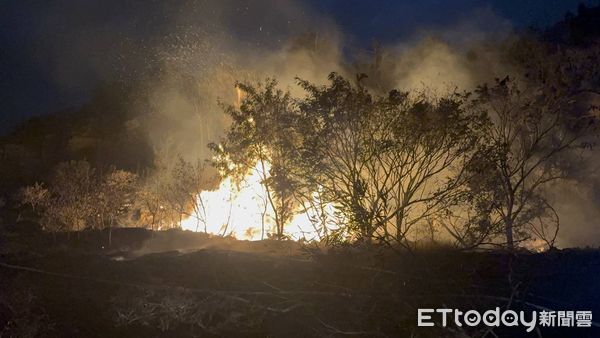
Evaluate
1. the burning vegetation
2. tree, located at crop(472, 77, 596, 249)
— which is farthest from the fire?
tree, located at crop(472, 77, 596, 249)

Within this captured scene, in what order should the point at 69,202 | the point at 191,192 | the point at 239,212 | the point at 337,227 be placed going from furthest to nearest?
the point at 191,192 → the point at 239,212 → the point at 69,202 → the point at 337,227

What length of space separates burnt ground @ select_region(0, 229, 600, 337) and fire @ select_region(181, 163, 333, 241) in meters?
11.3

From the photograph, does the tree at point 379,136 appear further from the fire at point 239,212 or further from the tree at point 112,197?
the tree at point 112,197

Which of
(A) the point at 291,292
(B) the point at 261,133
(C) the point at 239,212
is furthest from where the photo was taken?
(C) the point at 239,212

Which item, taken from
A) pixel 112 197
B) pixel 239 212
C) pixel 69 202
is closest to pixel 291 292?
pixel 239 212

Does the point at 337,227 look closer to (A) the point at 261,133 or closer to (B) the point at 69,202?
(A) the point at 261,133

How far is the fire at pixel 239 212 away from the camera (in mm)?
24016

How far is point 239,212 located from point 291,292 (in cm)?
1663

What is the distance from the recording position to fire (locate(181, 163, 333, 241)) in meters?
24.0

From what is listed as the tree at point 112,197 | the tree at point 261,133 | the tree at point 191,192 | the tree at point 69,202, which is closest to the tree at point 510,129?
the tree at point 261,133

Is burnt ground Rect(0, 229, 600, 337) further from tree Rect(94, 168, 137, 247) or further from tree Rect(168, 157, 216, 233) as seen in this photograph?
tree Rect(168, 157, 216, 233)

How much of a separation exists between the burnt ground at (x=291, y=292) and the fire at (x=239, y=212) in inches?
446

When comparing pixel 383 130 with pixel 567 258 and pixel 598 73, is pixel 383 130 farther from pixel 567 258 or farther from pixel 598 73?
pixel 598 73

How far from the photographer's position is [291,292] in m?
9.61
